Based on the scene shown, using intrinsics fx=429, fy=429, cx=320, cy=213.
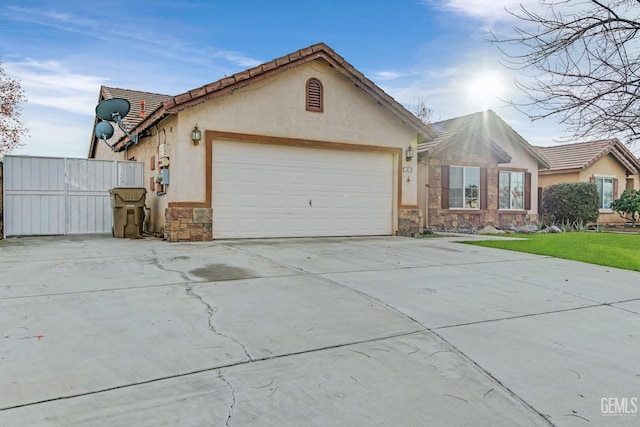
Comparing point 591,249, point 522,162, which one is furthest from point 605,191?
point 591,249

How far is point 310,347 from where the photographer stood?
3.47 metres

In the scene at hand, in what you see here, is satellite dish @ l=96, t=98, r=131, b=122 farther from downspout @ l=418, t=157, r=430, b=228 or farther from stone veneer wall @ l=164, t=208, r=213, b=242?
downspout @ l=418, t=157, r=430, b=228

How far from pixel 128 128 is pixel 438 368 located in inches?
539

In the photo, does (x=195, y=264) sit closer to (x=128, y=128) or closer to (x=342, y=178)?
(x=342, y=178)

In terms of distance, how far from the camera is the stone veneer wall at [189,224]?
9992 millimetres

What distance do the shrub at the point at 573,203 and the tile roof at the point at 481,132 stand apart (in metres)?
1.43

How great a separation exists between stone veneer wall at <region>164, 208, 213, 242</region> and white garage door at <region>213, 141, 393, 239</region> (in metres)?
0.25

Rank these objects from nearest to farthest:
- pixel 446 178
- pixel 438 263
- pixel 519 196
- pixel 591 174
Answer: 1. pixel 438 263
2. pixel 446 178
3. pixel 519 196
4. pixel 591 174

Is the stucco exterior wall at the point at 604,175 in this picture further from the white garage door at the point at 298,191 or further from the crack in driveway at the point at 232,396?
the crack in driveway at the point at 232,396

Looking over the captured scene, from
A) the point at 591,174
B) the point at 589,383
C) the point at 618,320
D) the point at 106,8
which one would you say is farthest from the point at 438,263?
the point at 591,174

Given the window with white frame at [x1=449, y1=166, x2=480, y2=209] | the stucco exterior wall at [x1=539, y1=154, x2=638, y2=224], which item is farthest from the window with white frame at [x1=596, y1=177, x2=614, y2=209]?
the window with white frame at [x1=449, y1=166, x2=480, y2=209]

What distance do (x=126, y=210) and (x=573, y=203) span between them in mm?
17440

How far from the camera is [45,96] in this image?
61.6 feet
